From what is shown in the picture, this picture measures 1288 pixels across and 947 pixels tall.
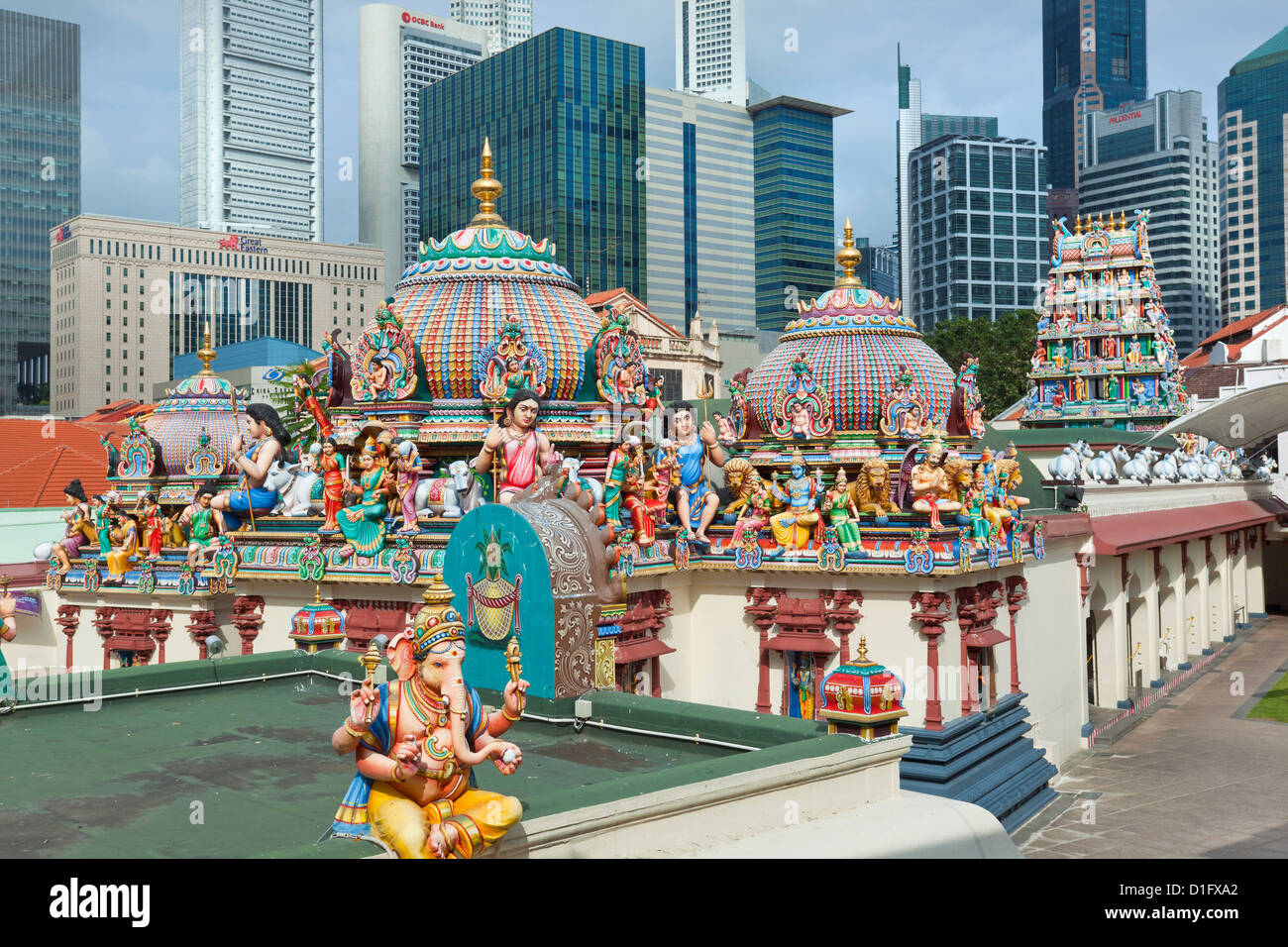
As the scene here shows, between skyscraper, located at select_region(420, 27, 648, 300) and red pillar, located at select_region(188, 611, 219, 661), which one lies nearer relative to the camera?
red pillar, located at select_region(188, 611, 219, 661)

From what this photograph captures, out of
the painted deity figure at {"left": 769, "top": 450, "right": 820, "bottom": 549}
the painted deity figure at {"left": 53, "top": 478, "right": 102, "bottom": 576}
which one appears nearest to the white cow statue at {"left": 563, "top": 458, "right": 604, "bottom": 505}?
the painted deity figure at {"left": 769, "top": 450, "right": 820, "bottom": 549}

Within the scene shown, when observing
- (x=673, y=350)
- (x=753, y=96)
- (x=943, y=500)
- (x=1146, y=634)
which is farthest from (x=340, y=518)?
(x=753, y=96)

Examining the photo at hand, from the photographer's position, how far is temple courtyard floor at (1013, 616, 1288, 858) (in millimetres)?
20734

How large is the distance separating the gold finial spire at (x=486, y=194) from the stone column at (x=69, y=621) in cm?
1175

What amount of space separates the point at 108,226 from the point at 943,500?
126942mm

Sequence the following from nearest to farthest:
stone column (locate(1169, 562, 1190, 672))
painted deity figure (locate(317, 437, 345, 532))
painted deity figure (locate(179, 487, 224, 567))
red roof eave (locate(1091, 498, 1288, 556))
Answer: painted deity figure (locate(317, 437, 345, 532)) < painted deity figure (locate(179, 487, 224, 567)) < red roof eave (locate(1091, 498, 1288, 556)) < stone column (locate(1169, 562, 1190, 672))

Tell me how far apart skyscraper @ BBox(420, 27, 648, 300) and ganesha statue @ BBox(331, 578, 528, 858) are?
10713 cm

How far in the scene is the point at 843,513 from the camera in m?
21.8

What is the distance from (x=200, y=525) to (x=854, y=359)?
13928 mm

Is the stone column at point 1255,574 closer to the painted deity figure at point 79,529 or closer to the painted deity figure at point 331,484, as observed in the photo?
the painted deity figure at point 331,484

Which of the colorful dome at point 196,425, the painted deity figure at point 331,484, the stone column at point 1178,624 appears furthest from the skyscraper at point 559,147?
the painted deity figure at point 331,484

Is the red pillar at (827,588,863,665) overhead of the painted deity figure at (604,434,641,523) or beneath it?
beneath

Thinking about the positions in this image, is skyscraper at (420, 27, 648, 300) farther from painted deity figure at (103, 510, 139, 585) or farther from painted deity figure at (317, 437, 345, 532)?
painted deity figure at (317, 437, 345, 532)

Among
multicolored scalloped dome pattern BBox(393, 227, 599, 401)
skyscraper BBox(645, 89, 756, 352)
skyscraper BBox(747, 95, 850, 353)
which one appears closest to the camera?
multicolored scalloped dome pattern BBox(393, 227, 599, 401)
